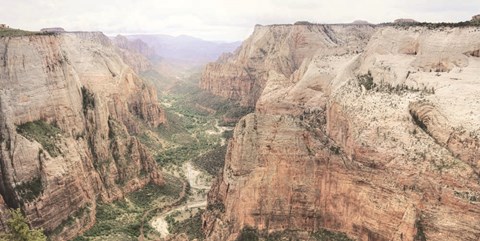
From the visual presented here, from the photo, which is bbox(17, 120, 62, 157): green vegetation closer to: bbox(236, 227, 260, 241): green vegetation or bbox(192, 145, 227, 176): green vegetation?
bbox(236, 227, 260, 241): green vegetation

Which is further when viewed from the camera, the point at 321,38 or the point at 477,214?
the point at 321,38

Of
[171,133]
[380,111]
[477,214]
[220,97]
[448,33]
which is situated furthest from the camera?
[220,97]

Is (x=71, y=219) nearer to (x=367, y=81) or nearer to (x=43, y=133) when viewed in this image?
(x=43, y=133)

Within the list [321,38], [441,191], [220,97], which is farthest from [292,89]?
[220,97]

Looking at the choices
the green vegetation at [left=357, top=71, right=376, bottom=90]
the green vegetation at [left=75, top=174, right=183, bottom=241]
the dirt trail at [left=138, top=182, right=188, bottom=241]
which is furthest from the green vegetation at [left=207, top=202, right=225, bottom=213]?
the green vegetation at [left=357, top=71, right=376, bottom=90]

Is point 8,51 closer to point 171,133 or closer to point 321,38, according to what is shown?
point 171,133

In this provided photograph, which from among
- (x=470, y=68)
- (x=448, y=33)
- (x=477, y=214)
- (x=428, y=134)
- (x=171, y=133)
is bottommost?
(x=171, y=133)

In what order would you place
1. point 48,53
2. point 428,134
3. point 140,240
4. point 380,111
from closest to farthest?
point 428,134 → point 380,111 → point 140,240 → point 48,53

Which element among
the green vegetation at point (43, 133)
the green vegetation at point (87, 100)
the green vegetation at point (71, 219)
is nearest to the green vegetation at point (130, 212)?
the green vegetation at point (71, 219)
